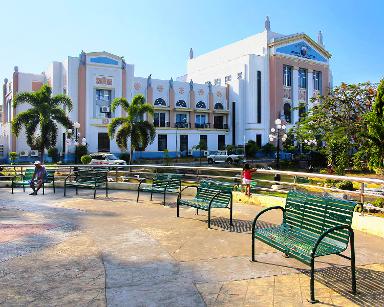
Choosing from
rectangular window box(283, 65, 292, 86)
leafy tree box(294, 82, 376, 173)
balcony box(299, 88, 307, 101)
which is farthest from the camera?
balcony box(299, 88, 307, 101)

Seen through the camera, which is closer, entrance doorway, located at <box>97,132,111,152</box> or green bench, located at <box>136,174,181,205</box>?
green bench, located at <box>136,174,181,205</box>

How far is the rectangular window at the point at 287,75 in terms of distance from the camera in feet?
188

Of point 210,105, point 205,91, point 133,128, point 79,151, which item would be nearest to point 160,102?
point 205,91

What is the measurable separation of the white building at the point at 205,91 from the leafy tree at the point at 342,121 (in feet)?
71.6

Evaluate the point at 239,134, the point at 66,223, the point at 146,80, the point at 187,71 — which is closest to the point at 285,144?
the point at 239,134

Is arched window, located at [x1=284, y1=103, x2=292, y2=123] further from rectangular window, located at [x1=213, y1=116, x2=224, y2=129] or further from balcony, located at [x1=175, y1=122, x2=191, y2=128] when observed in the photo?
balcony, located at [x1=175, y1=122, x2=191, y2=128]

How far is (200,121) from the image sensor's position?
52.7 m

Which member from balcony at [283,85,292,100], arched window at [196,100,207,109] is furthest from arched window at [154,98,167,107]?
balcony at [283,85,292,100]

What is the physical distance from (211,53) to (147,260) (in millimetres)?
64117

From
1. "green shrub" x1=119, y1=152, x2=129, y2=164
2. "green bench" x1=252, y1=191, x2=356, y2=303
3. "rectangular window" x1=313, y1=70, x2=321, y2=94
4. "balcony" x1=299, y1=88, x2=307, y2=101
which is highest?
"rectangular window" x1=313, y1=70, x2=321, y2=94

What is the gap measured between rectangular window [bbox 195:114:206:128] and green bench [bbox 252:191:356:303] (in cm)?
4683

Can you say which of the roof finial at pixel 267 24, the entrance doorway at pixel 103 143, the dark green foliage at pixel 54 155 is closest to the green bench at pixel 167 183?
the dark green foliage at pixel 54 155

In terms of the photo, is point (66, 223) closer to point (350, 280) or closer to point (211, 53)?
point (350, 280)

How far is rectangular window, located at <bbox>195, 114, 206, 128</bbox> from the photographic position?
5216cm
